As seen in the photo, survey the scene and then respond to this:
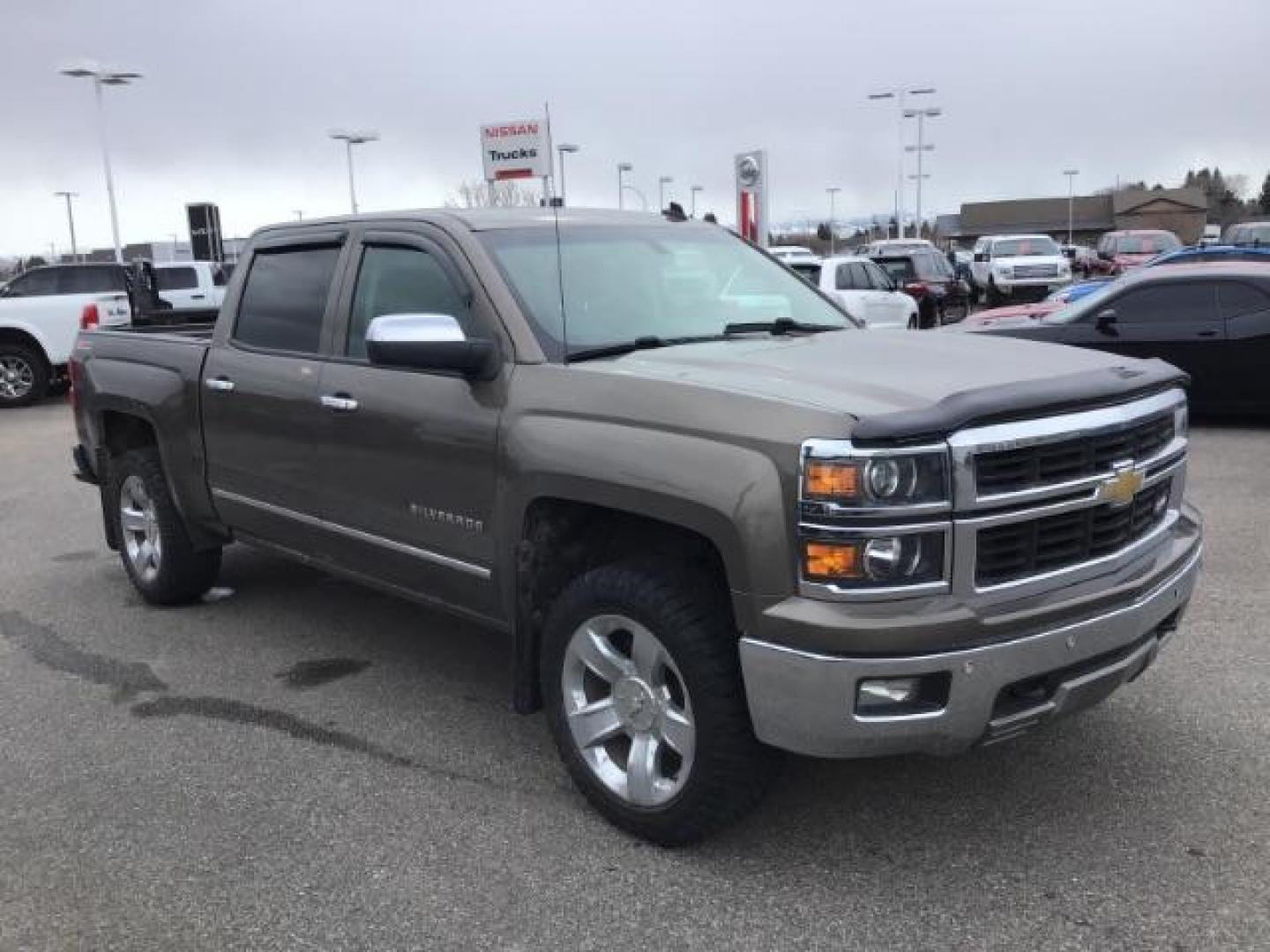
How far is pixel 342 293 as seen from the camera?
4.70 m

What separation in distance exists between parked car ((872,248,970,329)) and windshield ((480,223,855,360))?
49.8ft

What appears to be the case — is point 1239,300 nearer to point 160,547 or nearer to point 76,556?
point 160,547

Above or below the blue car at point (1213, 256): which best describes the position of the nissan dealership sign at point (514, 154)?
above

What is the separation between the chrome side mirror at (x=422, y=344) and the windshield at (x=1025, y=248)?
26460 millimetres

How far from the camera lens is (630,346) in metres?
3.98

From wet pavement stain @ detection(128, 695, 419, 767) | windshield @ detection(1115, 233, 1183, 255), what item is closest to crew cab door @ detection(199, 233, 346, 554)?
wet pavement stain @ detection(128, 695, 419, 767)

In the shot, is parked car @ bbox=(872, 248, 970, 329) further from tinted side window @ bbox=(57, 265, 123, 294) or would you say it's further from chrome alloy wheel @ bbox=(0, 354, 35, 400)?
chrome alloy wheel @ bbox=(0, 354, 35, 400)

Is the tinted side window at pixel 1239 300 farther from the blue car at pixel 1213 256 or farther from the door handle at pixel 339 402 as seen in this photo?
the door handle at pixel 339 402

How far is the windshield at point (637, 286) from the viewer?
160 inches

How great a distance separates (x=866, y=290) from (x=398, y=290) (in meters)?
13.3

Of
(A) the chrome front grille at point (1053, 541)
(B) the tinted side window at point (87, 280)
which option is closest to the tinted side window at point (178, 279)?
(B) the tinted side window at point (87, 280)

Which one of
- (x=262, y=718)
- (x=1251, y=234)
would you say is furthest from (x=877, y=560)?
(x=1251, y=234)

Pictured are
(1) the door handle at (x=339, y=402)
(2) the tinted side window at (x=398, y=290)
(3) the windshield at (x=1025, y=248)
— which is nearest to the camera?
(2) the tinted side window at (x=398, y=290)

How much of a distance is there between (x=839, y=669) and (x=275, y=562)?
5.02 metres
